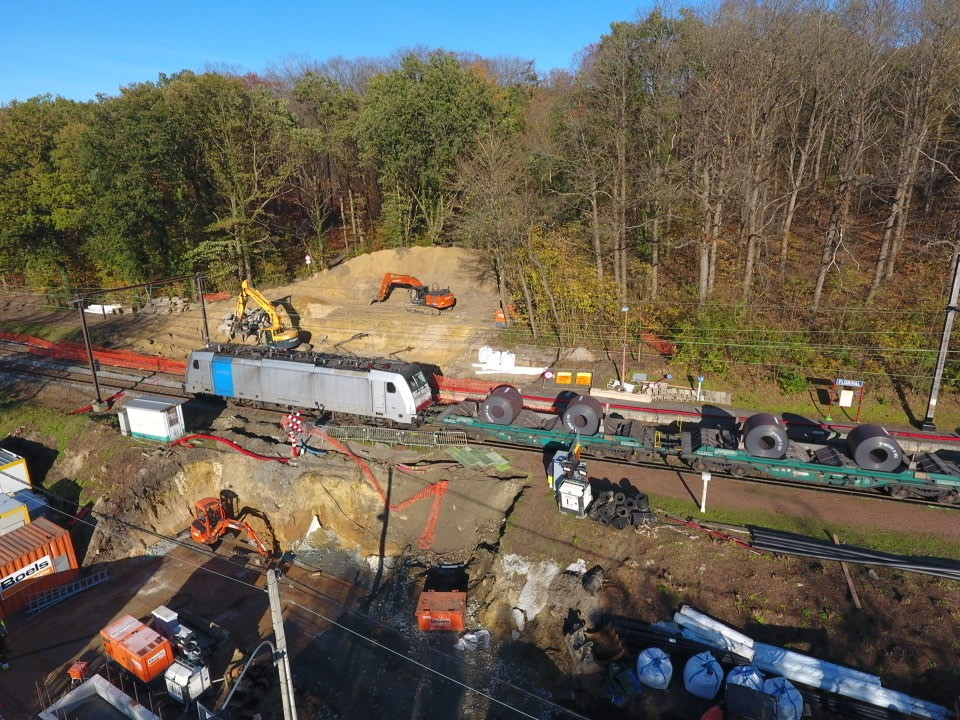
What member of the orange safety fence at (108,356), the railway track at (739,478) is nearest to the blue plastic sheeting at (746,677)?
the railway track at (739,478)

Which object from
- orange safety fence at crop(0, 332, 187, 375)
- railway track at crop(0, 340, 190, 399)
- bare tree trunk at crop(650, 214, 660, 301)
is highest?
bare tree trunk at crop(650, 214, 660, 301)

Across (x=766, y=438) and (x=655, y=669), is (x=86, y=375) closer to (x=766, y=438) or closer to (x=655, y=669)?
(x=655, y=669)

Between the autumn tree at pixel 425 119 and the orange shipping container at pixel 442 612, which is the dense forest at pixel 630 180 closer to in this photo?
the autumn tree at pixel 425 119

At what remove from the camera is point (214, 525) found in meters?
23.3

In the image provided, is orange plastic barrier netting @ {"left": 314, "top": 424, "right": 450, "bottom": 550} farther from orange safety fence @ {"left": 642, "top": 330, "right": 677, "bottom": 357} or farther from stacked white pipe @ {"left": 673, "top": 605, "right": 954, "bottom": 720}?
orange safety fence @ {"left": 642, "top": 330, "right": 677, "bottom": 357}

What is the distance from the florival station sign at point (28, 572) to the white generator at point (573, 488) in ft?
63.8

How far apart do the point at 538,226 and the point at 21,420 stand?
31.9m

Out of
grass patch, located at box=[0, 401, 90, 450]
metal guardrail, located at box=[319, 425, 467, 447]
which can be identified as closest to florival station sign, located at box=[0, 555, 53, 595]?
grass patch, located at box=[0, 401, 90, 450]

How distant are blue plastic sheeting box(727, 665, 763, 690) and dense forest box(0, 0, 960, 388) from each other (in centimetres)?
1772

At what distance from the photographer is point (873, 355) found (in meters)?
27.4

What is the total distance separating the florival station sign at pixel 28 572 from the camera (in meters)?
20.3

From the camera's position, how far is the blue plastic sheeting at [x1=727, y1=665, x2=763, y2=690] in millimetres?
13281

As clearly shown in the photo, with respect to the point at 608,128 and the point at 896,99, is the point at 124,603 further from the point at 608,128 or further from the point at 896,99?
the point at 896,99

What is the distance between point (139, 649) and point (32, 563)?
7997 millimetres
